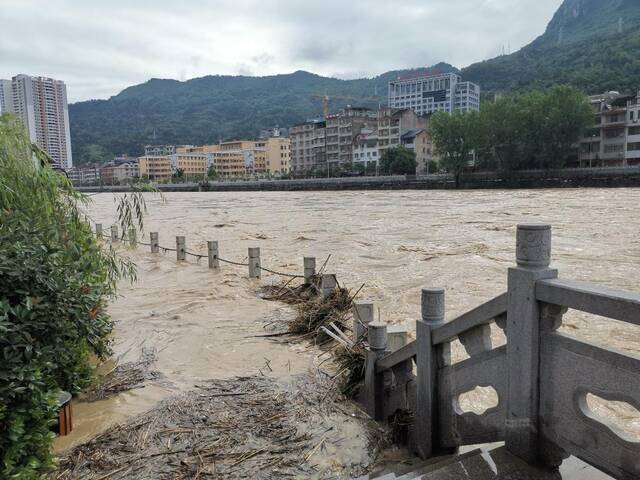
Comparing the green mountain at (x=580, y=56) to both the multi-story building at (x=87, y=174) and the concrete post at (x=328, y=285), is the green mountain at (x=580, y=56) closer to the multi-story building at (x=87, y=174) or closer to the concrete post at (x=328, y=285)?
the concrete post at (x=328, y=285)

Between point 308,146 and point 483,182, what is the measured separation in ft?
181

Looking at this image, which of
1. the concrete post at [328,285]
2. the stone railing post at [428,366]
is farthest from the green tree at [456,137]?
the stone railing post at [428,366]

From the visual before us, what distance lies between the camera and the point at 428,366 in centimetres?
382

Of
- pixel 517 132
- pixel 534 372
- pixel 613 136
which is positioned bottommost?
pixel 534 372

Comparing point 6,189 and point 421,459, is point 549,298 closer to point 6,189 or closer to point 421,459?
point 421,459

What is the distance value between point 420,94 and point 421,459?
171m

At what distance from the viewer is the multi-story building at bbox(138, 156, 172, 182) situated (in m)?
130

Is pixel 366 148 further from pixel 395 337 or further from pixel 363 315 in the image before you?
pixel 395 337

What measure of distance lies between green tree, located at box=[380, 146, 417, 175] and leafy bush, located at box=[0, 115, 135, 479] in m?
74.4

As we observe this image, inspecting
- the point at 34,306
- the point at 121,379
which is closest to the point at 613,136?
the point at 121,379

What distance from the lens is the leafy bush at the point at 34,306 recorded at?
123 inches

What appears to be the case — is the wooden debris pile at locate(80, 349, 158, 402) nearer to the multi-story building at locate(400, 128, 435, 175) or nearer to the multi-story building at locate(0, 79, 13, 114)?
the multi-story building at locate(0, 79, 13, 114)

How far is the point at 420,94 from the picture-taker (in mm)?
164875

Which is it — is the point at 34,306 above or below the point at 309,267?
above
